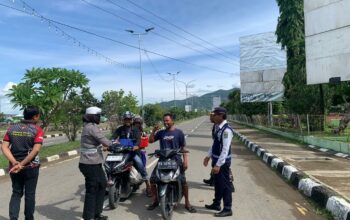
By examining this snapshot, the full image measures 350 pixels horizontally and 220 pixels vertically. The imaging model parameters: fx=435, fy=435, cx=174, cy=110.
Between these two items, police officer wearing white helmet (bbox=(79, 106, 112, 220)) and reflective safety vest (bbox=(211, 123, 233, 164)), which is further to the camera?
reflective safety vest (bbox=(211, 123, 233, 164))

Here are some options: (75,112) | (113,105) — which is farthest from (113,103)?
(75,112)

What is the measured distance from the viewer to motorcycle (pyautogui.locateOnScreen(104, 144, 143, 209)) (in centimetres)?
704

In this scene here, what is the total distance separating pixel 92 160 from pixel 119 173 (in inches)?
46.8

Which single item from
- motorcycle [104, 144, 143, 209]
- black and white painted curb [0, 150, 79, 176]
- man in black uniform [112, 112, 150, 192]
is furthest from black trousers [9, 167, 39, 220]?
black and white painted curb [0, 150, 79, 176]

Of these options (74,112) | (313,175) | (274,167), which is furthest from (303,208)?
(74,112)

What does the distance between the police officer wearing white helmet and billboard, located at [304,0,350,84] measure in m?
13.7

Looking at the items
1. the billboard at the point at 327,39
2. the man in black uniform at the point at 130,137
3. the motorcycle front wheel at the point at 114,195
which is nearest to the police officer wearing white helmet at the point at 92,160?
the motorcycle front wheel at the point at 114,195

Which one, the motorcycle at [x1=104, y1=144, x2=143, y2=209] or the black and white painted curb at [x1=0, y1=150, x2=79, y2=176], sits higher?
the motorcycle at [x1=104, y1=144, x2=143, y2=209]

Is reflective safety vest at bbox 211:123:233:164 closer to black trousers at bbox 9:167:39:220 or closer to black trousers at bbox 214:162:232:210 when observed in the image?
black trousers at bbox 214:162:232:210

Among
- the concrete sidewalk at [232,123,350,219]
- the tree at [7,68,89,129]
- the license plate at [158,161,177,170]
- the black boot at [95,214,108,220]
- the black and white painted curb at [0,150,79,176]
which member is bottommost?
the black and white painted curb at [0,150,79,176]

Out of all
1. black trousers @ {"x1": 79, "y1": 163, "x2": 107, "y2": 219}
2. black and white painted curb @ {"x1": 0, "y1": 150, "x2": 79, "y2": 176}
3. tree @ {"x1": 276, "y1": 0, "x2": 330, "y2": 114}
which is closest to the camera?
black trousers @ {"x1": 79, "y1": 163, "x2": 107, "y2": 219}

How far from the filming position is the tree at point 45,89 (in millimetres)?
16891

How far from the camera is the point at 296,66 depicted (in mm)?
28344

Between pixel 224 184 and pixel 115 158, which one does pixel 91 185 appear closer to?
pixel 115 158
